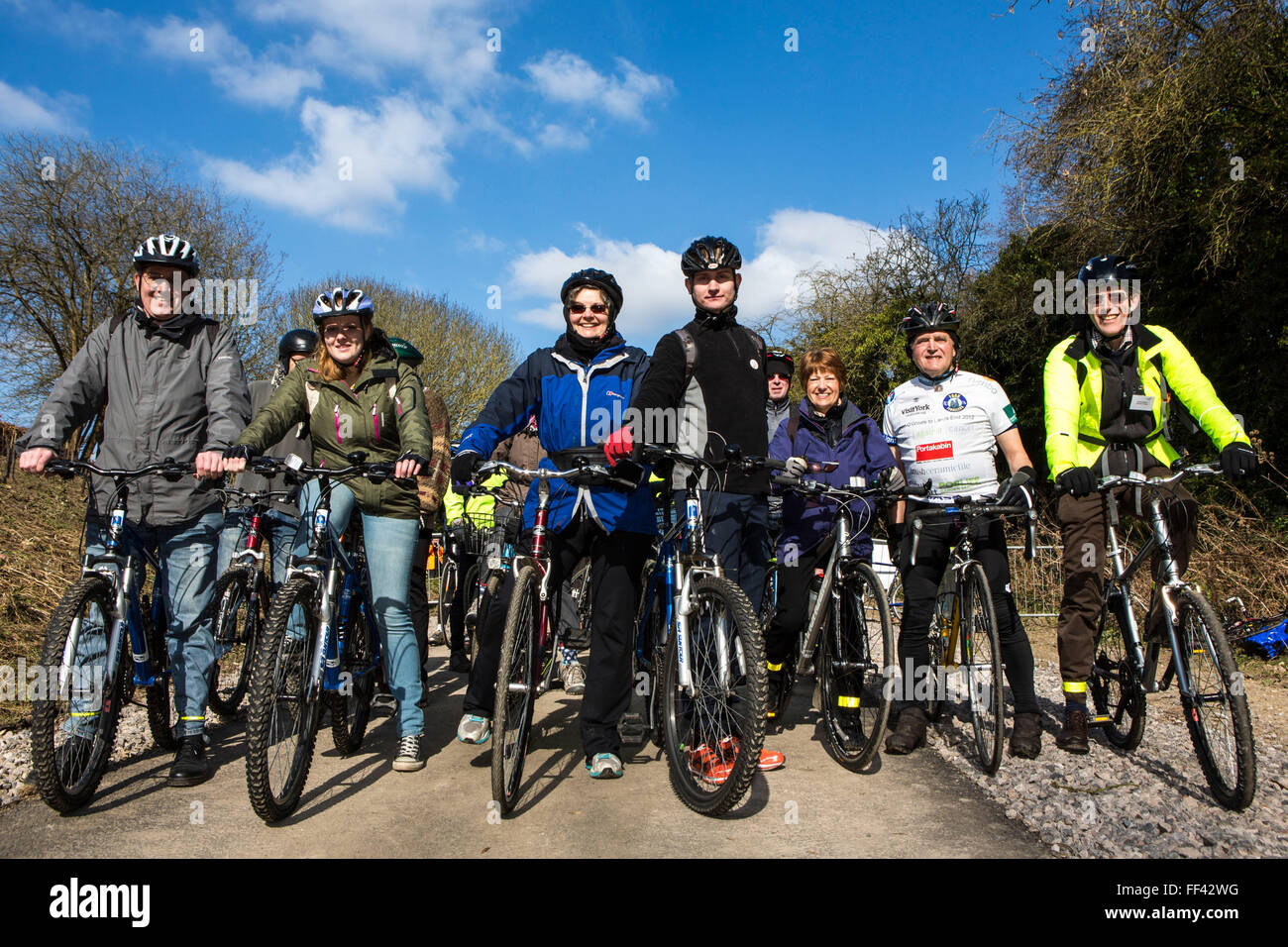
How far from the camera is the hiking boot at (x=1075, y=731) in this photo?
4.25 meters

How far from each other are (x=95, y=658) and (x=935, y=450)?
4172mm

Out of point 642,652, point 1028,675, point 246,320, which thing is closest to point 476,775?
point 642,652

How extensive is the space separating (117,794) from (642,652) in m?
2.36

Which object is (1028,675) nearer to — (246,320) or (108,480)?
(108,480)

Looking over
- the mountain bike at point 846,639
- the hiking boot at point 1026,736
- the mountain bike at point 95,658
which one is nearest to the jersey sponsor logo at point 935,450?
the mountain bike at point 846,639

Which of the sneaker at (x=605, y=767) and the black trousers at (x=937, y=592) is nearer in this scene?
the sneaker at (x=605, y=767)

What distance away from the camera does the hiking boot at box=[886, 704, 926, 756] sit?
454 cm

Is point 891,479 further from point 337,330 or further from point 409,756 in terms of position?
point 337,330

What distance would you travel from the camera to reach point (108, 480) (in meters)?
3.93

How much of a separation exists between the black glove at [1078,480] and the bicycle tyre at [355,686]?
3.43m

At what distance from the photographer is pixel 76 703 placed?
11.7 ft

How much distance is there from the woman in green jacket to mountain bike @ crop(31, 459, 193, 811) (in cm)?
68

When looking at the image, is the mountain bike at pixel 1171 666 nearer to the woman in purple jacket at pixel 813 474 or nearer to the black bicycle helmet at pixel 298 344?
the woman in purple jacket at pixel 813 474
